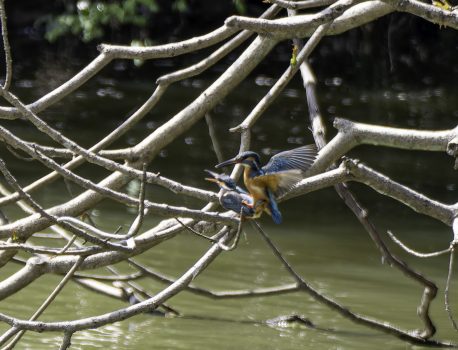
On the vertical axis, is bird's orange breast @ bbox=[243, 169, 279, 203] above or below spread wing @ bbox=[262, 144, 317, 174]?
below

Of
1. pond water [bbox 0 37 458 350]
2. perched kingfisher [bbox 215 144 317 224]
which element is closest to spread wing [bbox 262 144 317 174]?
perched kingfisher [bbox 215 144 317 224]

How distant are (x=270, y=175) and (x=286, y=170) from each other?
0.18 ft

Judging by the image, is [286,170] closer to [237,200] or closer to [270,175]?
[270,175]

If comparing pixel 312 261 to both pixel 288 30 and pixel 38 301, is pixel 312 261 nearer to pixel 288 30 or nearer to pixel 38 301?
pixel 38 301

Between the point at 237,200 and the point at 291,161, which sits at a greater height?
the point at 291,161

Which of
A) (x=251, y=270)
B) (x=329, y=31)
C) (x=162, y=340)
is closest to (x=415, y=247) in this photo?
(x=251, y=270)

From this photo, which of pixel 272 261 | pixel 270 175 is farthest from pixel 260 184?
pixel 272 261

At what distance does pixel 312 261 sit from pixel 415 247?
2.93ft

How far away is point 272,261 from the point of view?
6.41 m

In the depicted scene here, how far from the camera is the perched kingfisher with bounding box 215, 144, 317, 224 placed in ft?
9.19

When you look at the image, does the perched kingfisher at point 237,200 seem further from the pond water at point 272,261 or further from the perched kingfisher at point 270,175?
the pond water at point 272,261

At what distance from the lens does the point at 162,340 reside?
4867 millimetres

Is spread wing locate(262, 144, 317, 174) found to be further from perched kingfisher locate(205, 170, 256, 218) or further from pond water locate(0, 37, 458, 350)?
pond water locate(0, 37, 458, 350)

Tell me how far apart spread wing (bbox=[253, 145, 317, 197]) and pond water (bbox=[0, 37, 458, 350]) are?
1.37 meters
